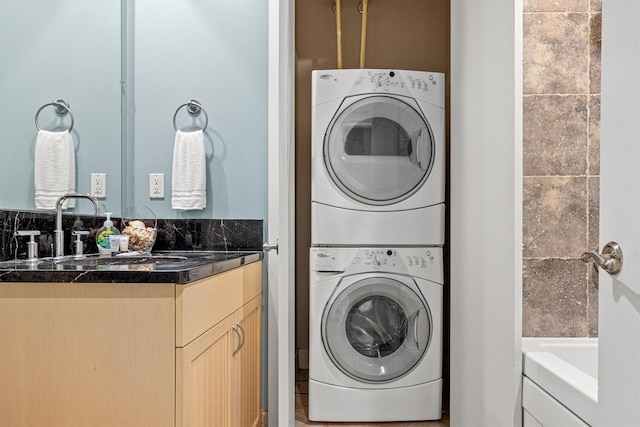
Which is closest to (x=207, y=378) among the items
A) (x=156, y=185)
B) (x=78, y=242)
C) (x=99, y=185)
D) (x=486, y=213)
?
(x=78, y=242)

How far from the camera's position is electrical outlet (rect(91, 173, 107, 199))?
2.28 meters

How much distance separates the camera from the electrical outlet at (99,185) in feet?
7.47

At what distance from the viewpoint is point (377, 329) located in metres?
2.59

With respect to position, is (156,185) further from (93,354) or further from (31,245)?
(93,354)

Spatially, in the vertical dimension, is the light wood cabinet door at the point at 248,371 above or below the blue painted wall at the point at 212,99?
below

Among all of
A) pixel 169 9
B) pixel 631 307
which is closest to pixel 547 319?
pixel 631 307

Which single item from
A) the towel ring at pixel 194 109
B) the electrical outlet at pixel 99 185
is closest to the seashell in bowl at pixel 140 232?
the electrical outlet at pixel 99 185

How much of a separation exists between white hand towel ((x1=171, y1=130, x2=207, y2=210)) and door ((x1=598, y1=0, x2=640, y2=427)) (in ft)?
5.91

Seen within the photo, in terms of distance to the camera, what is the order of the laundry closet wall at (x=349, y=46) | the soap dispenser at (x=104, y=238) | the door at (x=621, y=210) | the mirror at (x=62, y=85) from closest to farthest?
the door at (x=621, y=210), the mirror at (x=62, y=85), the soap dispenser at (x=104, y=238), the laundry closet wall at (x=349, y=46)

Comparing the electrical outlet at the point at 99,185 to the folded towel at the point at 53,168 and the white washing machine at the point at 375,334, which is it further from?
the white washing machine at the point at 375,334

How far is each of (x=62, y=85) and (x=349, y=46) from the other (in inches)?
71.0

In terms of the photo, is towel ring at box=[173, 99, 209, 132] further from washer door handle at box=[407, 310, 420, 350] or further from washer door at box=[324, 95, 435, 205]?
washer door handle at box=[407, 310, 420, 350]

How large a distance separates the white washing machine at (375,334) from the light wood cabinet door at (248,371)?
0.31 m

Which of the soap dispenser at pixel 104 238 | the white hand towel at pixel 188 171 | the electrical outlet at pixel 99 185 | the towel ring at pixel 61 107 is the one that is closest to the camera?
the towel ring at pixel 61 107
